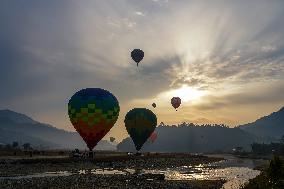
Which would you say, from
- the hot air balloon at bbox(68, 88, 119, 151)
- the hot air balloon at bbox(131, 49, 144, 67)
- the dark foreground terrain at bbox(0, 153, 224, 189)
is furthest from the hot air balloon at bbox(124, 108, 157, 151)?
the hot air balloon at bbox(68, 88, 119, 151)

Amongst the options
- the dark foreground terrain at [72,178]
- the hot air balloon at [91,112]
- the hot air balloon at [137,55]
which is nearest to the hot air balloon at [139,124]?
the dark foreground terrain at [72,178]

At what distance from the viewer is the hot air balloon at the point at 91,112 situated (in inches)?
2714

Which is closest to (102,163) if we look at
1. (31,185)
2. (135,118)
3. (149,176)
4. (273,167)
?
(135,118)

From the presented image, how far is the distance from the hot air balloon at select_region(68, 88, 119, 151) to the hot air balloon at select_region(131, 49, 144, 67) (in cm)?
3302

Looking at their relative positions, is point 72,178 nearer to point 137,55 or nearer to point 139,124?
point 139,124

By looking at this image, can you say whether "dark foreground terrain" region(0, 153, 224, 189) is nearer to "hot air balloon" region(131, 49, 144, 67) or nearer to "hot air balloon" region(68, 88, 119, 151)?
"hot air balloon" region(68, 88, 119, 151)

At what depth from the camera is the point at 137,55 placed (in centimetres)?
10319

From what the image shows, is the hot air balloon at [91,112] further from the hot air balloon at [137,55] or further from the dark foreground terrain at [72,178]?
the hot air balloon at [137,55]

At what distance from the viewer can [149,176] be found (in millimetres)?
59344

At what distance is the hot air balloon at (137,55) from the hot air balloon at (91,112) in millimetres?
33015

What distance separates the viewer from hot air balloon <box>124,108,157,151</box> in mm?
95938

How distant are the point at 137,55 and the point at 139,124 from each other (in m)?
17.8

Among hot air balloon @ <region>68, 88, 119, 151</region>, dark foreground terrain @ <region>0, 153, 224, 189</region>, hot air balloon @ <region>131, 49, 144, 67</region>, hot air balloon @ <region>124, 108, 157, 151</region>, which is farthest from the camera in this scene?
hot air balloon @ <region>131, 49, 144, 67</region>

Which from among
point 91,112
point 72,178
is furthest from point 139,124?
point 72,178
